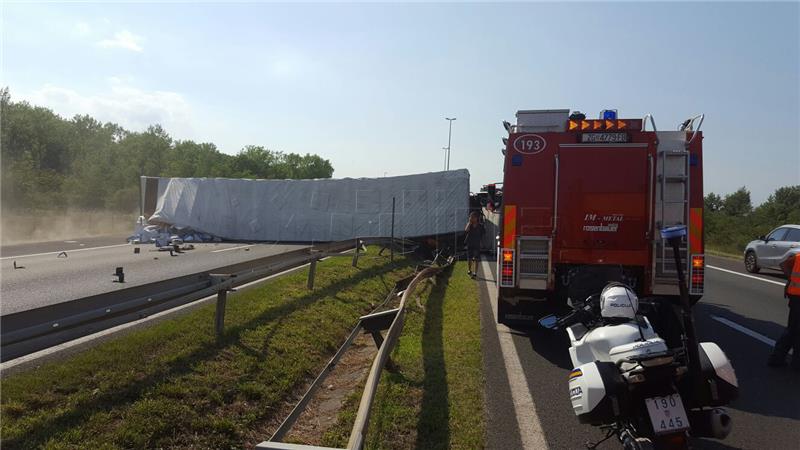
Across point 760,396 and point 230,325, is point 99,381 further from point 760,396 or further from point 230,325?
point 760,396

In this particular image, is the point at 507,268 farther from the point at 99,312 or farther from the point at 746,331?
the point at 99,312

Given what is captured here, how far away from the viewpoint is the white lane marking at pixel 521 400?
4035 millimetres

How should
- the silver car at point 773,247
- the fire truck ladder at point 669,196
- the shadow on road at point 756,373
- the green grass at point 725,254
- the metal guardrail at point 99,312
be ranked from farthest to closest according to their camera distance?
the green grass at point 725,254
the silver car at point 773,247
the fire truck ladder at point 669,196
the shadow on road at point 756,373
the metal guardrail at point 99,312

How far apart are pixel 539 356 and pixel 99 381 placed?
4.71 meters

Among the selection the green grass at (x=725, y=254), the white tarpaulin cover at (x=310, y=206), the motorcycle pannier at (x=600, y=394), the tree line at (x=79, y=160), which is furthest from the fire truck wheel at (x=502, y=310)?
the tree line at (x=79, y=160)

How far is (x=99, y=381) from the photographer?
4344 mm

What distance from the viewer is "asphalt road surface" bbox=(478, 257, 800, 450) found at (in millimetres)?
4082

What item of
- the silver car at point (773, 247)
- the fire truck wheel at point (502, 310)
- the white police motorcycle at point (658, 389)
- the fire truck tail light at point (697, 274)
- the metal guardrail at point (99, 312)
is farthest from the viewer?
the silver car at point (773, 247)

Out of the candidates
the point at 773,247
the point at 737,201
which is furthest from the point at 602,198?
the point at 737,201

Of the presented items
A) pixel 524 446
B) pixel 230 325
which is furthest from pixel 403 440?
pixel 230 325

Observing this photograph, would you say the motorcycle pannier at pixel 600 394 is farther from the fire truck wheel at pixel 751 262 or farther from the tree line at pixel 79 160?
the tree line at pixel 79 160

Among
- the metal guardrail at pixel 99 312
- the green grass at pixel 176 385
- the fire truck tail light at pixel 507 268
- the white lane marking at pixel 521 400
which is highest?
the fire truck tail light at pixel 507 268

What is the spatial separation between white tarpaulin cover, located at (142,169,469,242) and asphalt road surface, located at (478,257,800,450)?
10.9m

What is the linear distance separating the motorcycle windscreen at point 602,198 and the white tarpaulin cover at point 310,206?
1277cm
